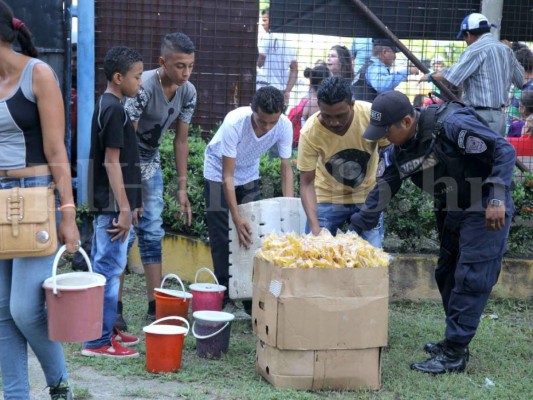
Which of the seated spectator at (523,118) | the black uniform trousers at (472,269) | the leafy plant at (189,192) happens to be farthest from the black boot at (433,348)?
the seated spectator at (523,118)

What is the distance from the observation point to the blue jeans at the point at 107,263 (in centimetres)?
523

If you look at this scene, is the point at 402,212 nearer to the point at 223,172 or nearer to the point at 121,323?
the point at 223,172

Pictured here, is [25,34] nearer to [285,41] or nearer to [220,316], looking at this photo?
[220,316]

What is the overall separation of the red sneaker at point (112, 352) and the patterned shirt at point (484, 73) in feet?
13.3

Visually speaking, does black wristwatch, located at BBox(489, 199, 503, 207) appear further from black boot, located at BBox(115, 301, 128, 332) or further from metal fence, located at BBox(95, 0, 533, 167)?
metal fence, located at BBox(95, 0, 533, 167)

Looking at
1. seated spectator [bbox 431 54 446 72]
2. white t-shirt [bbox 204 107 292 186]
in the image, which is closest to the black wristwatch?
white t-shirt [bbox 204 107 292 186]

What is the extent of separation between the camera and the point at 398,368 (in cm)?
520

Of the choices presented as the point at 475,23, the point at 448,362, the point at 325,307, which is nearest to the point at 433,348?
the point at 448,362

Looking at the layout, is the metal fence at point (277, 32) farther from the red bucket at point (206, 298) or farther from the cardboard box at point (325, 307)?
the cardboard box at point (325, 307)

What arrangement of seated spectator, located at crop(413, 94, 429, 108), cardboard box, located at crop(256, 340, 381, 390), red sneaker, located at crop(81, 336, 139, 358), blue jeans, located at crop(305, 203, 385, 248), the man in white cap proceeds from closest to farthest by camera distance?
cardboard box, located at crop(256, 340, 381, 390) → red sneaker, located at crop(81, 336, 139, 358) → blue jeans, located at crop(305, 203, 385, 248) → the man in white cap → seated spectator, located at crop(413, 94, 429, 108)

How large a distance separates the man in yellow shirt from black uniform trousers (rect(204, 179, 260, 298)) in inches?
21.1

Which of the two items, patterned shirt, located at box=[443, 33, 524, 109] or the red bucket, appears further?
patterned shirt, located at box=[443, 33, 524, 109]

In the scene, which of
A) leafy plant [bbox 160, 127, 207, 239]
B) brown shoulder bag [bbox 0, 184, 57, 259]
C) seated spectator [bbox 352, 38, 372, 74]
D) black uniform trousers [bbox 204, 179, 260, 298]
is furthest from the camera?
seated spectator [bbox 352, 38, 372, 74]

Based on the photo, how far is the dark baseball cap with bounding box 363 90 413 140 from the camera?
4.88m
